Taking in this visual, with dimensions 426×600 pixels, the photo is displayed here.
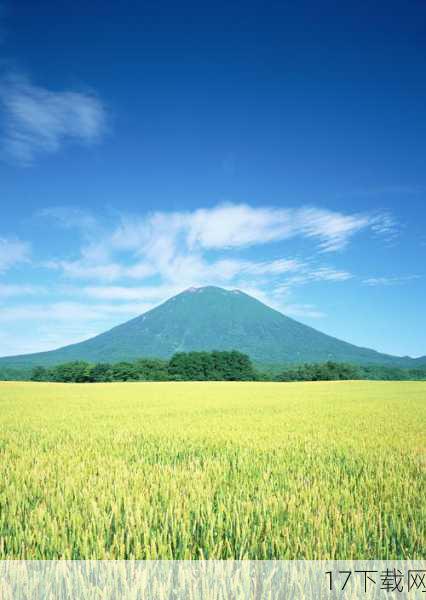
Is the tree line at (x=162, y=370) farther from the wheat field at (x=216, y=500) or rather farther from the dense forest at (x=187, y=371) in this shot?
the wheat field at (x=216, y=500)

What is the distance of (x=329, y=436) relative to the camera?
8914mm

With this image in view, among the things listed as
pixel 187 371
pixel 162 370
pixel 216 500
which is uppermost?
pixel 216 500

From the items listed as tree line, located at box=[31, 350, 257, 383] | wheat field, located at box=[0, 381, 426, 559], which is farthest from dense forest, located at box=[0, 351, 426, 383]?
wheat field, located at box=[0, 381, 426, 559]

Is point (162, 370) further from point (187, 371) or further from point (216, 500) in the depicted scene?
point (216, 500)

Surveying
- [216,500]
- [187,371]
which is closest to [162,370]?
[187,371]

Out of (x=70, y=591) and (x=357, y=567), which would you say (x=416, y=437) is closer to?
(x=357, y=567)

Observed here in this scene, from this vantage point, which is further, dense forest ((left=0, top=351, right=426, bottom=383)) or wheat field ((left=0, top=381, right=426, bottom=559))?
dense forest ((left=0, top=351, right=426, bottom=383))

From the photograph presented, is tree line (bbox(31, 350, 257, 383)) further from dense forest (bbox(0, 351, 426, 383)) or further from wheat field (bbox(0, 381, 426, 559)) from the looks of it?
wheat field (bbox(0, 381, 426, 559))

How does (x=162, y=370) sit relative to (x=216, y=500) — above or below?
below

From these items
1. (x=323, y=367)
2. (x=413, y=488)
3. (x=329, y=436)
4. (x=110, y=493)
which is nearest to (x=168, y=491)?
(x=110, y=493)

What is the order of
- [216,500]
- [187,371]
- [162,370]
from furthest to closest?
[162,370] < [187,371] < [216,500]

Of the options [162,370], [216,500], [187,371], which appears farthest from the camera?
[162,370]

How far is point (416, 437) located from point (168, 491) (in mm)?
7298

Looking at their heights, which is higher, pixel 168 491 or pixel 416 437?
pixel 168 491
